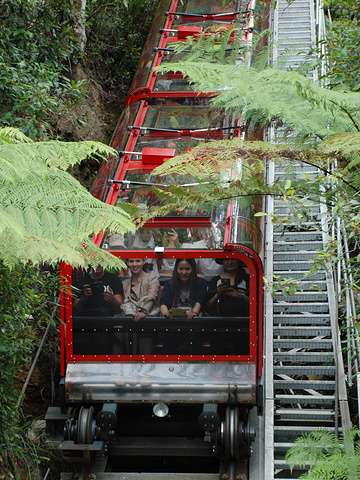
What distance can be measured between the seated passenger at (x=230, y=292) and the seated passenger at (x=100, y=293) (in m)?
1.00

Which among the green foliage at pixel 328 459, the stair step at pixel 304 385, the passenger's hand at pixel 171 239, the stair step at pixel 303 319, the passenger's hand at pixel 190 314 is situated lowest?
the green foliage at pixel 328 459

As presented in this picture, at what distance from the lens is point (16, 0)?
979cm

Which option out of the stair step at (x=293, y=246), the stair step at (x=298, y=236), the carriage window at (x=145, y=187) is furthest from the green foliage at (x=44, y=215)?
the stair step at (x=298, y=236)

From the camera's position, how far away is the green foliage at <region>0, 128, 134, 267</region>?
383cm

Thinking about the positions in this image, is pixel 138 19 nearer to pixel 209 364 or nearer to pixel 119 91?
pixel 119 91

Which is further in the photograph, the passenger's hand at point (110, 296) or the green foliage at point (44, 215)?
the passenger's hand at point (110, 296)

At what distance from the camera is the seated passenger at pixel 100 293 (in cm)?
745

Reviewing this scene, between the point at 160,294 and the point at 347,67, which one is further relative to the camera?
the point at 347,67

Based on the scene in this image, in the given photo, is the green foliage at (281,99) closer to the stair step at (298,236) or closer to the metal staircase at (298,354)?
the metal staircase at (298,354)

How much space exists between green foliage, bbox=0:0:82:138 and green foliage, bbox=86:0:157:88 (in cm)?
238

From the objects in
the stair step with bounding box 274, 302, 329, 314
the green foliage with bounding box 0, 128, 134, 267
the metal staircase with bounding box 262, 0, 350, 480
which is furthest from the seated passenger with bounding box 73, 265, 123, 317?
the green foliage with bounding box 0, 128, 134, 267

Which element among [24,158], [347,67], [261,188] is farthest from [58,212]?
[347,67]

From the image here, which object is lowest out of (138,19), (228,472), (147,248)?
(228,472)

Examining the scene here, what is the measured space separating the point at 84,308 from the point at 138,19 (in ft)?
31.1
